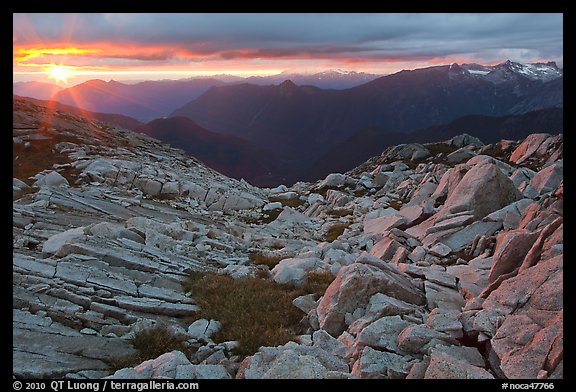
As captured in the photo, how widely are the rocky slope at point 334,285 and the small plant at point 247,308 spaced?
0.50m

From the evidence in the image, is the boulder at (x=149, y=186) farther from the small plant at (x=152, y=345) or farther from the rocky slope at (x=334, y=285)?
the small plant at (x=152, y=345)

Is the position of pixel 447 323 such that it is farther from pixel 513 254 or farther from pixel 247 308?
pixel 247 308

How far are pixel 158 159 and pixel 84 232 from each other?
137 ft

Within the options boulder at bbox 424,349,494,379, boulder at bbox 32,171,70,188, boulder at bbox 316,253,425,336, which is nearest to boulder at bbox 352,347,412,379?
boulder at bbox 424,349,494,379

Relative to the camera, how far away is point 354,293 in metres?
13.2

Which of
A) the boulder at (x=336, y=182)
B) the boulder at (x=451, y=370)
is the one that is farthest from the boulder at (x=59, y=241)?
the boulder at (x=336, y=182)

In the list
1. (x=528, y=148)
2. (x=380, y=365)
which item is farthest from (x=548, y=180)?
(x=380, y=365)

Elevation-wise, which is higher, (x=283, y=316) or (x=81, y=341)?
(x=81, y=341)

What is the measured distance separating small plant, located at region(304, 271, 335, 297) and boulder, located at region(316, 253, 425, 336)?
2229 mm

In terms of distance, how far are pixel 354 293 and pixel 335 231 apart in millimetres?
22642

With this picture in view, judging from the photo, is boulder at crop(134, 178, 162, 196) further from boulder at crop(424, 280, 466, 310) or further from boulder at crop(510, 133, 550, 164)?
boulder at crop(510, 133, 550, 164)

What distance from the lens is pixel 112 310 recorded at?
13.5 m
